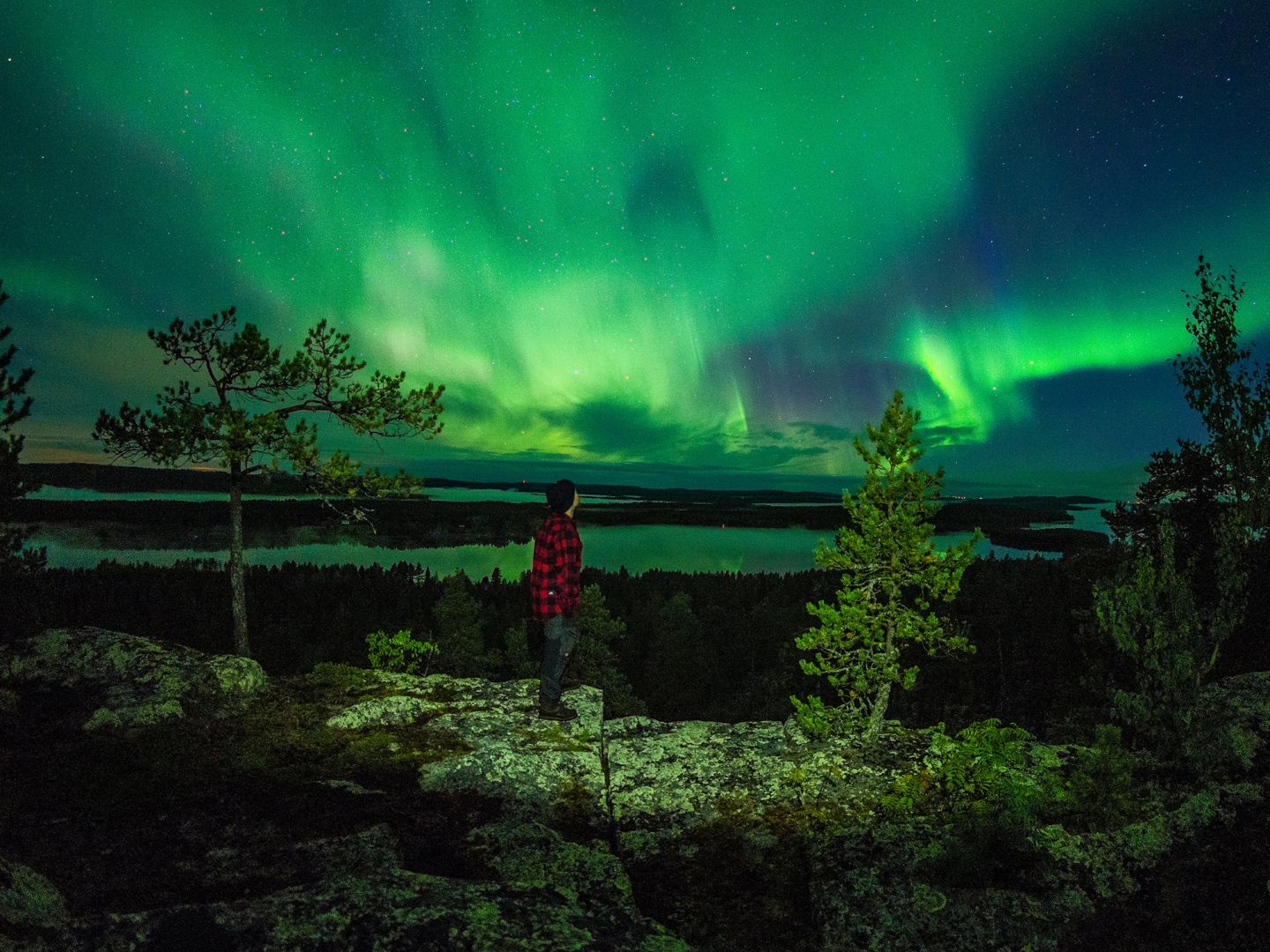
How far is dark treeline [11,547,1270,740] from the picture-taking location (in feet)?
100

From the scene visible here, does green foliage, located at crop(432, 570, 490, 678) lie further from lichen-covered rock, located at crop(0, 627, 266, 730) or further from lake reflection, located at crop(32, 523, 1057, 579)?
lake reflection, located at crop(32, 523, 1057, 579)

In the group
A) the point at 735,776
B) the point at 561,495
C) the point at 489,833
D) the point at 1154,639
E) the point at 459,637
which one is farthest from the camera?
the point at 459,637

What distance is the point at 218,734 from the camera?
7.02 meters

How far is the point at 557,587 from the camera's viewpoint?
789 centimetres

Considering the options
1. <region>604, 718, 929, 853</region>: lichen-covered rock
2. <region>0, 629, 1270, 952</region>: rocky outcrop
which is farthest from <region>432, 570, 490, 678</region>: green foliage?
<region>604, 718, 929, 853</region>: lichen-covered rock

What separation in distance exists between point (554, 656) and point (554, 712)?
0.73m

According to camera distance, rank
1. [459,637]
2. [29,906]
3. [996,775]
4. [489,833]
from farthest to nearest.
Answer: [459,637] → [996,775] → [489,833] → [29,906]

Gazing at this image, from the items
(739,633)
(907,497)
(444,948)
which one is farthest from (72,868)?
(739,633)

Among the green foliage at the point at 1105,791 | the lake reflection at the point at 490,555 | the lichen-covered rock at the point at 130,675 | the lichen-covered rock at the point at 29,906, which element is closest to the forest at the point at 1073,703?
the green foliage at the point at 1105,791

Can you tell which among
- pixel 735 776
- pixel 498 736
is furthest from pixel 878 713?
pixel 498 736

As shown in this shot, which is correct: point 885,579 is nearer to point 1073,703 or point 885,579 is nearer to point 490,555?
point 1073,703

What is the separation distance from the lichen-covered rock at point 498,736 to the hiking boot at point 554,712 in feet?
0.31

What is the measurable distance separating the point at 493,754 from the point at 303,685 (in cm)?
410

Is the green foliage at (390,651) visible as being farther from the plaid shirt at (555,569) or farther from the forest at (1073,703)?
the plaid shirt at (555,569)
